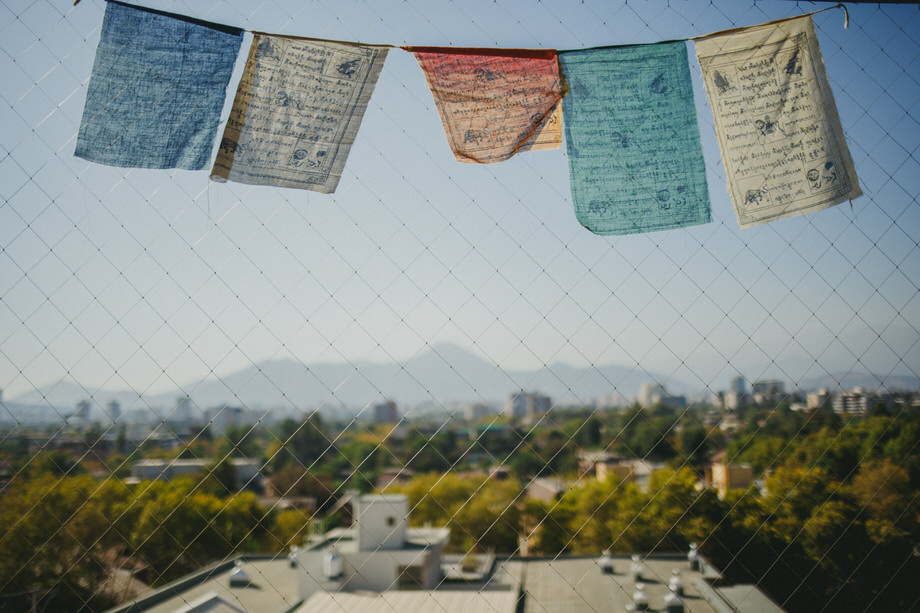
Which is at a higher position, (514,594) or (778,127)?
(778,127)

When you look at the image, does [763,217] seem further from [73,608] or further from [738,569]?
[73,608]

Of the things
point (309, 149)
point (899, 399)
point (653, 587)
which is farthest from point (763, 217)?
point (653, 587)

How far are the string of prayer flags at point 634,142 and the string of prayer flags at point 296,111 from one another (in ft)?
3.47

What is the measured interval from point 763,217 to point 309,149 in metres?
2.32

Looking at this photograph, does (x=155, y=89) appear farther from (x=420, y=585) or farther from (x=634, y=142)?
(x=420, y=585)

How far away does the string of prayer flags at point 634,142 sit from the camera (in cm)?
278

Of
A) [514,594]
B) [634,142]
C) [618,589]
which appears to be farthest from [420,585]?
[634,142]

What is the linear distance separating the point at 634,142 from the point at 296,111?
66.4 inches

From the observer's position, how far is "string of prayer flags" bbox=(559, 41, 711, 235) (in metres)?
2.78

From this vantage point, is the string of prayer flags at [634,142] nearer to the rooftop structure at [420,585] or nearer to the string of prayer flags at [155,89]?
the string of prayer flags at [155,89]

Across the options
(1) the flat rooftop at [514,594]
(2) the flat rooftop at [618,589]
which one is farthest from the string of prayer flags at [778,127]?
(2) the flat rooftop at [618,589]

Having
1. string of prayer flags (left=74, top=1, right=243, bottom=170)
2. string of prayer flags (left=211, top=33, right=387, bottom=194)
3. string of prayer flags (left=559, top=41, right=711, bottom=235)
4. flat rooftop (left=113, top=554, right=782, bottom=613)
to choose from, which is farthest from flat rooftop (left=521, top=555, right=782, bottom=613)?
string of prayer flags (left=74, top=1, right=243, bottom=170)

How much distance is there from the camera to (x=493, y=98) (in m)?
2.77

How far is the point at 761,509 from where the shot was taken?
1020cm
